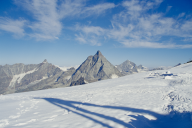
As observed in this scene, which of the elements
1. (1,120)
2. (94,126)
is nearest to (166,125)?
(94,126)

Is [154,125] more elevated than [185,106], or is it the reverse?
[185,106]

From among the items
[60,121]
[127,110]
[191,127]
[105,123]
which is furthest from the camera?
[127,110]

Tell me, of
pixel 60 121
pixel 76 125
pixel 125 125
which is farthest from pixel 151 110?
pixel 60 121

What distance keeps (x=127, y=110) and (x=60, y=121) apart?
536 cm

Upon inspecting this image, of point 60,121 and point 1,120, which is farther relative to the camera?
point 1,120

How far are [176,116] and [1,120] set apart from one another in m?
13.7

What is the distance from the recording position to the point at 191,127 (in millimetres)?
5836

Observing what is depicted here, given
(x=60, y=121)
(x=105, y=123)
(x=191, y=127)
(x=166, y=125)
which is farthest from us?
(x=60, y=121)

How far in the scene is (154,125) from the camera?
6.46m

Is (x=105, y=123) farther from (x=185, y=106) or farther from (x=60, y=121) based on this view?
(x=185, y=106)

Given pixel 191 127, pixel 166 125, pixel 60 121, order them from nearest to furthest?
pixel 191 127 → pixel 166 125 → pixel 60 121

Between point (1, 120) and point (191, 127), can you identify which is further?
point (1, 120)

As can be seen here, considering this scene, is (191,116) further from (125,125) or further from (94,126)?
(94,126)

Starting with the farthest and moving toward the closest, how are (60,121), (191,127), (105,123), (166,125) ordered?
1. (60,121)
2. (105,123)
3. (166,125)
4. (191,127)
